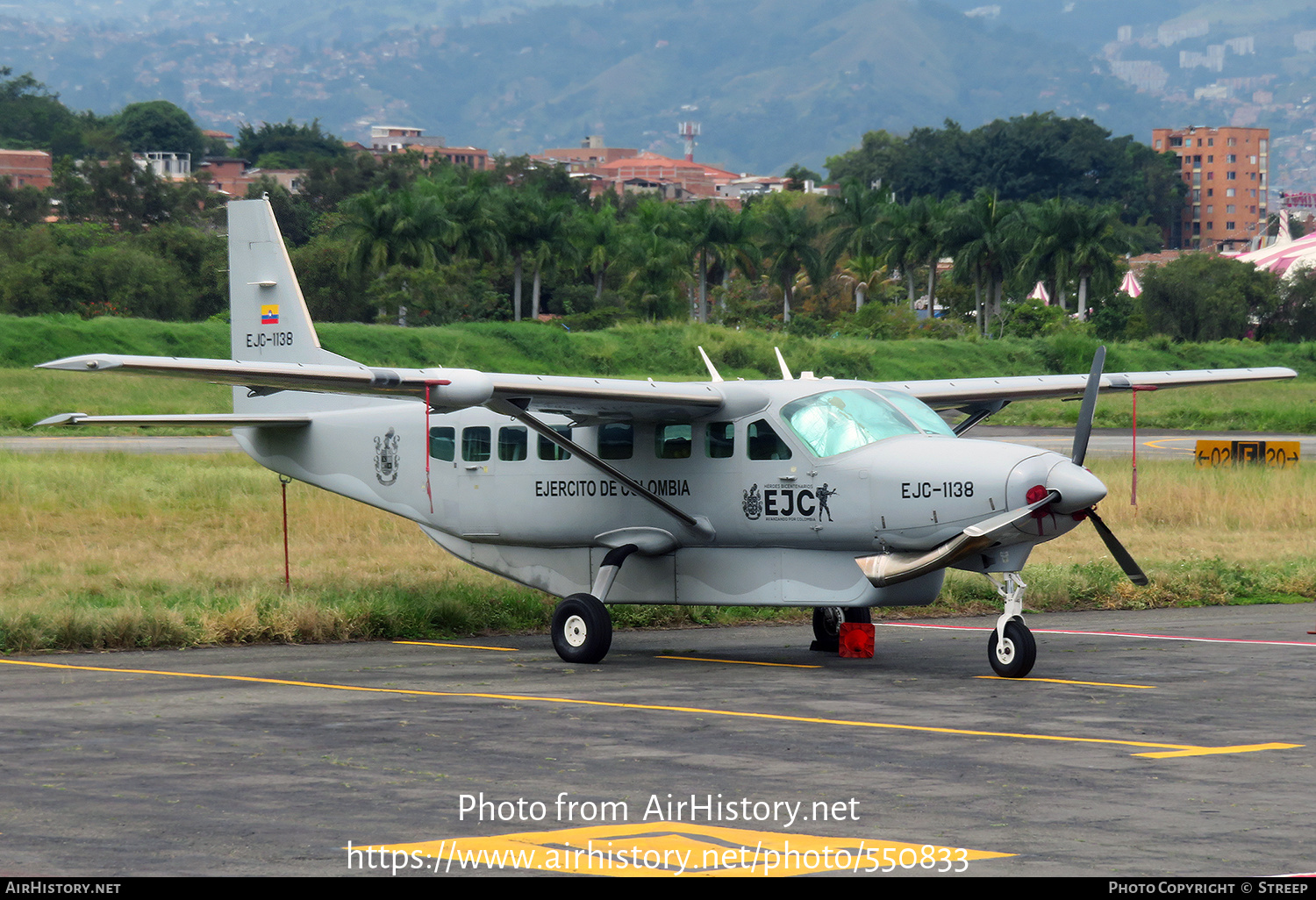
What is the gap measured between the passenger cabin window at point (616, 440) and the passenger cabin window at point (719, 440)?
86cm

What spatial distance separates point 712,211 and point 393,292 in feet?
78.4

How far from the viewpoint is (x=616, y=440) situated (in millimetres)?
15539

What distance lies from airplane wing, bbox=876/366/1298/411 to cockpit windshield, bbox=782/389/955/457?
1661 mm

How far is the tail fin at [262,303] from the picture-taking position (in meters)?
18.5

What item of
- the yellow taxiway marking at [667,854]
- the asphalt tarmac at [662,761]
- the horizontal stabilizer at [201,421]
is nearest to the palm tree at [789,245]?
the horizontal stabilizer at [201,421]

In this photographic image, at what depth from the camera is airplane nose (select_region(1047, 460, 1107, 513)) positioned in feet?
40.8

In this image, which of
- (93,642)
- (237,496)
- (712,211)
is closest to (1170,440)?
(237,496)

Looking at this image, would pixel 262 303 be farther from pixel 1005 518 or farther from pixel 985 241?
pixel 985 241

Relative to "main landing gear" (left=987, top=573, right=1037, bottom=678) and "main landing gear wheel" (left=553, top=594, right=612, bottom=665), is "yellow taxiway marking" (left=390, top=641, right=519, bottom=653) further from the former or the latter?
"main landing gear" (left=987, top=573, right=1037, bottom=678)

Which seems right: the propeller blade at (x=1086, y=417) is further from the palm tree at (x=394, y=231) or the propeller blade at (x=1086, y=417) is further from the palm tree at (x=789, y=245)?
the palm tree at (x=789, y=245)

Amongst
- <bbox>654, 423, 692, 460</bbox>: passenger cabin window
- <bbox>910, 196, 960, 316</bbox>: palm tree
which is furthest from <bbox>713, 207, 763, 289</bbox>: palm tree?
<bbox>654, 423, 692, 460</bbox>: passenger cabin window

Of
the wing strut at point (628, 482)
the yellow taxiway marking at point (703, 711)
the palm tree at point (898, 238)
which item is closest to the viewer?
the yellow taxiway marking at point (703, 711)

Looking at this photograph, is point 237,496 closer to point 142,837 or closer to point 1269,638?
point 1269,638

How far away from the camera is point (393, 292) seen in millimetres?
87062
